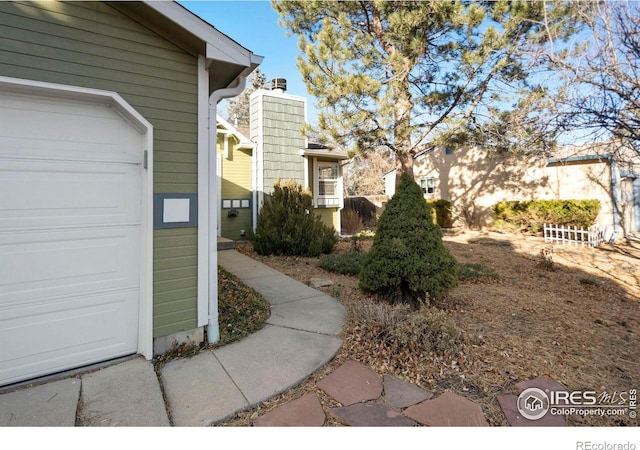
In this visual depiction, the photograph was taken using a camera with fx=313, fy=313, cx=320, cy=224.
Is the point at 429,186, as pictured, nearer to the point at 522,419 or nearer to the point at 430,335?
A: the point at 430,335

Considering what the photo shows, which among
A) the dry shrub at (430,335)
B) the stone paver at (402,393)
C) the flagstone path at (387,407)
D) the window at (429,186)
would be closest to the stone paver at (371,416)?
the flagstone path at (387,407)

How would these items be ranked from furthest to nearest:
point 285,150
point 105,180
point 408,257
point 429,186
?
point 429,186, point 285,150, point 408,257, point 105,180

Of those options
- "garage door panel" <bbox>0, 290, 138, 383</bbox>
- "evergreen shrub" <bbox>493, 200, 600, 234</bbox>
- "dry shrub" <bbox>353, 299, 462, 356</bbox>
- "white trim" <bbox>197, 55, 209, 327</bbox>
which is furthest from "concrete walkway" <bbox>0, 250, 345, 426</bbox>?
"evergreen shrub" <bbox>493, 200, 600, 234</bbox>

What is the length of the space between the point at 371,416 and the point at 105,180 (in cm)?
288

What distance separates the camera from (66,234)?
261cm

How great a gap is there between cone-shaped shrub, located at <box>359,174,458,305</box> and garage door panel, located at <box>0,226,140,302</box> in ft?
9.36

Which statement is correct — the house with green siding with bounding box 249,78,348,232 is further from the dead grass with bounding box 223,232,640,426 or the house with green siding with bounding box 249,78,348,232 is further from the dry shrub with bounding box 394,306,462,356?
the dry shrub with bounding box 394,306,462,356

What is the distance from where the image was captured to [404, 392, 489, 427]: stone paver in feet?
6.98

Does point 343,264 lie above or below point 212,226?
below

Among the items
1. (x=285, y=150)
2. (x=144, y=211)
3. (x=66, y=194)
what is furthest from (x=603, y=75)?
(x=285, y=150)

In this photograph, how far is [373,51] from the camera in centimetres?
771
